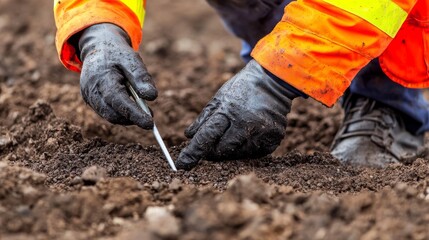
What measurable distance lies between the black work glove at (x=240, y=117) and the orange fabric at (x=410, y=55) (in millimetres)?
558

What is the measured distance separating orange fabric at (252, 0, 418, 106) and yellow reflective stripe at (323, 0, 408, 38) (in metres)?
0.02

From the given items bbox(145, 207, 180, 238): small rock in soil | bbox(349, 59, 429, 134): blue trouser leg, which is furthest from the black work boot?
bbox(145, 207, 180, 238): small rock in soil

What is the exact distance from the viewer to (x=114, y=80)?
100 inches

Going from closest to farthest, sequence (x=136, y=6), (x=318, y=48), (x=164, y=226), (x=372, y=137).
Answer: (x=164, y=226) < (x=318, y=48) < (x=136, y=6) < (x=372, y=137)

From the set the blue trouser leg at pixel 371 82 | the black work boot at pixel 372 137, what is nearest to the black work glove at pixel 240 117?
the black work boot at pixel 372 137

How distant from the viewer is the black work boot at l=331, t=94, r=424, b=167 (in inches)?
129

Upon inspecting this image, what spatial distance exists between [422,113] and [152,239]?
212 centimetres

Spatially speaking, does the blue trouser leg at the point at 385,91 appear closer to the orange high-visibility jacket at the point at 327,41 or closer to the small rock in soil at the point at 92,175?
the orange high-visibility jacket at the point at 327,41

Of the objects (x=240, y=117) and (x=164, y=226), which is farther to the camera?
(x=240, y=117)

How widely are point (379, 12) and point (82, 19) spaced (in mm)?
1037

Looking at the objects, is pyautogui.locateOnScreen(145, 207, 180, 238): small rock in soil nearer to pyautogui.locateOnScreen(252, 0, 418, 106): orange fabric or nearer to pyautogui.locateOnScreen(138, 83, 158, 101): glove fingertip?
pyautogui.locateOnScreen(138, 83, 158, 101): glove fingertip

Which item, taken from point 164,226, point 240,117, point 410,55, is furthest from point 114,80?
point 410,55

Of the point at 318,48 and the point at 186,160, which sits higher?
the point at 318,48

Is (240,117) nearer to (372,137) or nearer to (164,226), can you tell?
(164,226)
